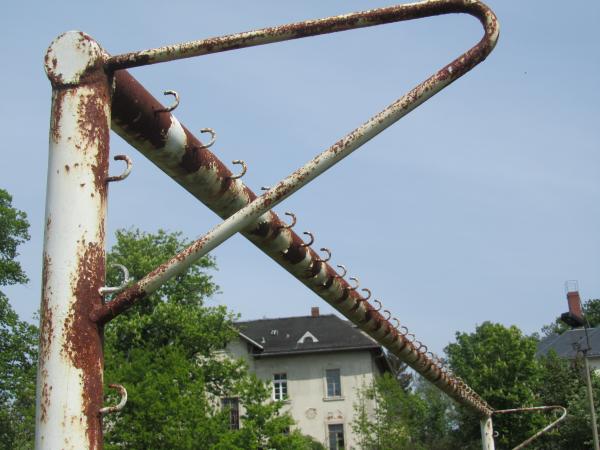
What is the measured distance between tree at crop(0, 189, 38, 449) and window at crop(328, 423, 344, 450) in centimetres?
1885

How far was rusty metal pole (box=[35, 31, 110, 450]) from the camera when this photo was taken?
2490mm

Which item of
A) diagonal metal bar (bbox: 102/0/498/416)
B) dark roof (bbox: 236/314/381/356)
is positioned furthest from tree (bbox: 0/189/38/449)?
diagonal metal bar (bbox: 102/0/498/416)

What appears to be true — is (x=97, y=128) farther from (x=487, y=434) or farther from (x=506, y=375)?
(x=506, y=375)

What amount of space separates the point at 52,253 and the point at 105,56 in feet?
2.24

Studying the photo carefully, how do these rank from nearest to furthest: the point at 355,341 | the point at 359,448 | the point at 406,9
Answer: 1. the point at 406,9
2. the point at 359,448
3. the point at 355,341

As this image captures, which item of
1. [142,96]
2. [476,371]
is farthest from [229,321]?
[142,96]

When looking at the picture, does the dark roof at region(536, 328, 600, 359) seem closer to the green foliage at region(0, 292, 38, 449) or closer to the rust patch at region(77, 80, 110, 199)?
the green foliage at region(0, 292, 38, 449)

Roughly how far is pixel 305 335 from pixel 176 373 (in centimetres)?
2307

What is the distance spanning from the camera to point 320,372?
5075cm

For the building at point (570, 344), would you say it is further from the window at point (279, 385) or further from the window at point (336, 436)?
the window at point (279, 385)

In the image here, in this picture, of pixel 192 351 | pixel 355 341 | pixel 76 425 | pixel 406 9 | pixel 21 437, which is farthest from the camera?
pixel 355 341

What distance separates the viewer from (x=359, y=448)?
155ft

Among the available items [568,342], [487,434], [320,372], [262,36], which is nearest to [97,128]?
[262,36]

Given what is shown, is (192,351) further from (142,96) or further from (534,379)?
(142,96)
